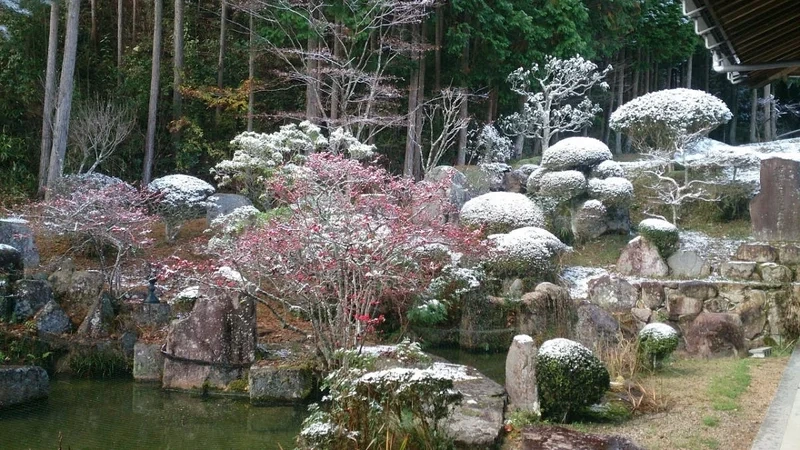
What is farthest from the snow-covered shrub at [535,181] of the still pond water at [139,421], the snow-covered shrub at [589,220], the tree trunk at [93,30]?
the tree trunk at [93,30]

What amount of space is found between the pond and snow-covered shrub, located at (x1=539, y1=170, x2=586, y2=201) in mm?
8065

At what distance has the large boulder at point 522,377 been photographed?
633cm

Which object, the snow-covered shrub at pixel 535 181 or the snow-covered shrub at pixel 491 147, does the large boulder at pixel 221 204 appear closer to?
the snow-covered shrub at pixel 535 181

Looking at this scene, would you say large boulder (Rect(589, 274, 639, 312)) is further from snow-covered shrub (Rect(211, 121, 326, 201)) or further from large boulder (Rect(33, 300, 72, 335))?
large boulder (Rect(33, 300, 72, 335))

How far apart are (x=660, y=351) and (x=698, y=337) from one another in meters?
1.24

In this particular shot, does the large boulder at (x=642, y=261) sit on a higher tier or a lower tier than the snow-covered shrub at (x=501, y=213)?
lower

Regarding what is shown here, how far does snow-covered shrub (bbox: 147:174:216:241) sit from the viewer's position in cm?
1347

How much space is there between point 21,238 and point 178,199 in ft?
8.78

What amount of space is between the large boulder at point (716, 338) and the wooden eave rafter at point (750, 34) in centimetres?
422

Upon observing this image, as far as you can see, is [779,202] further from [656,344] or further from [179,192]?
[179,192]

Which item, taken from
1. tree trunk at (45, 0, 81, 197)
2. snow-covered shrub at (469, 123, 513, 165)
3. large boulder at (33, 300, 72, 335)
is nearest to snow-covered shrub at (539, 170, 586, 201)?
snow-covered shrub at (469, 123, 513, 165)

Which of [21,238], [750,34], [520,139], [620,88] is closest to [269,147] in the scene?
[21,238]

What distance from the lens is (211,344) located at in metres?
8.53

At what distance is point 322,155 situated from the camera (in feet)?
28.2
